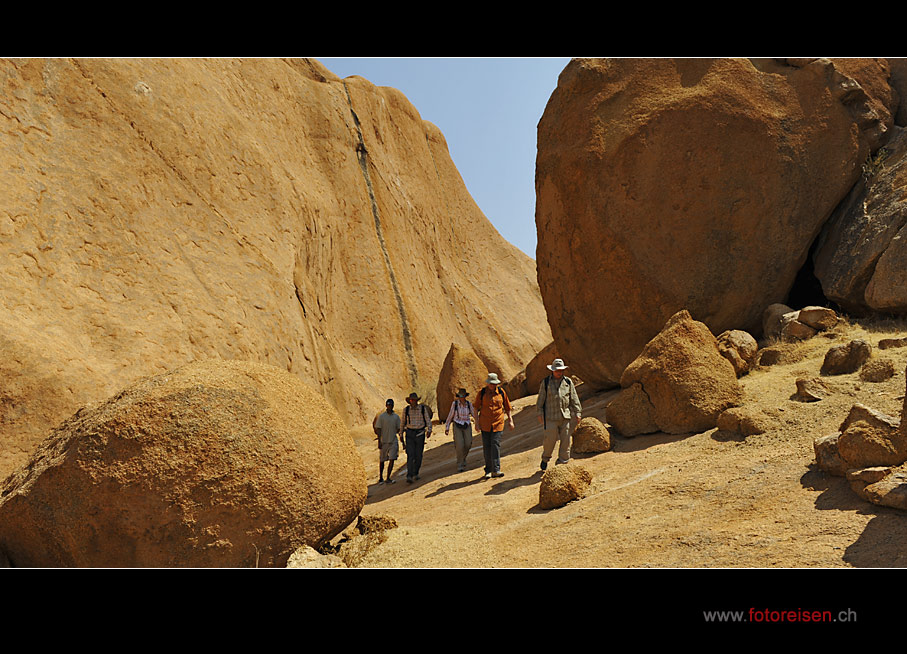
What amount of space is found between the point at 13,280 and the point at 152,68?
261 inches

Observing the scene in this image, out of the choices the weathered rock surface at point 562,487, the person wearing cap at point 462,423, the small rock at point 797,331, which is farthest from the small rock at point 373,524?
the small rock at point 797,331

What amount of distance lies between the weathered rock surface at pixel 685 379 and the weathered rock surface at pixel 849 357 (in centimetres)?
88

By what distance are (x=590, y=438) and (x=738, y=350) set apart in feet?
7.21

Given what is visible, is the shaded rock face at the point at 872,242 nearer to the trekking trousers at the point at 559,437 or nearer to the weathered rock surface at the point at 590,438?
the weathered rock surface at the point at 590,438

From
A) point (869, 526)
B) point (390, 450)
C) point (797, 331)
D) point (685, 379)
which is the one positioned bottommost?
point (390, 450)

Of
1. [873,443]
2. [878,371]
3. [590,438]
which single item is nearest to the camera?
[873,443]

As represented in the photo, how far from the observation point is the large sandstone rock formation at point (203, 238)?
9492 millimetres

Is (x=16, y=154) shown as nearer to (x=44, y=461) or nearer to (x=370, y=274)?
(x=44, y=461)

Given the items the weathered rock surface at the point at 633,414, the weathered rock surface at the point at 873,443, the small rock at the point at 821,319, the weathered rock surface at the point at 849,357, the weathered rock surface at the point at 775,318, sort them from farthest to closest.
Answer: the weathered rock surface at the point at 775,318 → the small rock at the point at 821,319 → the weathered rock surface at the point at 633,414 → the weathered rock surface at the point at 849,357 → the weathered rock surface at the point at 873,443

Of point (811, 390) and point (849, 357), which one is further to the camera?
point (849, 357)

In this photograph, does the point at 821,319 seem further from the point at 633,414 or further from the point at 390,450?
the point at 390,450

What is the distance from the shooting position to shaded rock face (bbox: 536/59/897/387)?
8195mm

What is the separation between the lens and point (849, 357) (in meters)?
5.98

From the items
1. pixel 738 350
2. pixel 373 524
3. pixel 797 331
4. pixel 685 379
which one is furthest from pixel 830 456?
pixel 797 331
